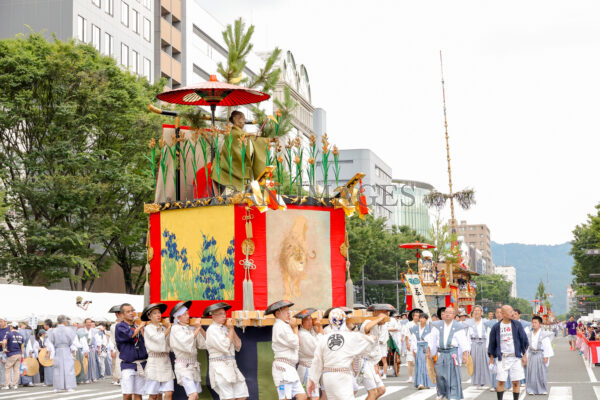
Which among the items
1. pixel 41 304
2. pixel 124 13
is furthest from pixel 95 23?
pixel 41 304

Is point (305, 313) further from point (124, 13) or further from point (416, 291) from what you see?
point (124, 13)

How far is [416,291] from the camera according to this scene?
39.1 m

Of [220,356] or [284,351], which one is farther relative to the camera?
[220,356]

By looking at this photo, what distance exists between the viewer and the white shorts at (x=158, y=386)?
1204cm

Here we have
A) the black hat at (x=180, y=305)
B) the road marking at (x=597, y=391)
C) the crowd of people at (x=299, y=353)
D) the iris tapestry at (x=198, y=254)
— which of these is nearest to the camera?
the crowd of people at (x=299, y=353)

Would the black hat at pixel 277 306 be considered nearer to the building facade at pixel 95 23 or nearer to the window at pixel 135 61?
the building facade at pixel 95 23

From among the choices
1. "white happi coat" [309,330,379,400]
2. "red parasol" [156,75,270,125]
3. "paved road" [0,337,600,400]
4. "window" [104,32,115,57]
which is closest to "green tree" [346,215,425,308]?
"window" [104,32,115,57]

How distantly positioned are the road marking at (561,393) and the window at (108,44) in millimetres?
34345

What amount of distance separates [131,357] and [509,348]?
6.94 meters

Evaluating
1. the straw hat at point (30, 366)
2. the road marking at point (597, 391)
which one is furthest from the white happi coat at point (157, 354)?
→ the straw hat at point (30, 366)

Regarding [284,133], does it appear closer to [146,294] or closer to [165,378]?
[146,294]

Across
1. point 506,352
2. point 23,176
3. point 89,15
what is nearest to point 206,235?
point 506,352

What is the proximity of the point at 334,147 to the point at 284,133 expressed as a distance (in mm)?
989

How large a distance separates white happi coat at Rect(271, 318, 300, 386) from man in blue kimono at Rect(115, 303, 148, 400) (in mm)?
2500
